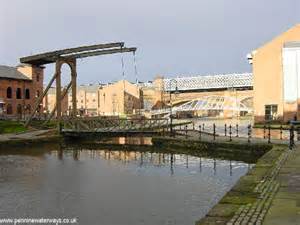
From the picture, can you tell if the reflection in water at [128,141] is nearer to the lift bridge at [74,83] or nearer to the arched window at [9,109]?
the lift bridge at [74,83]

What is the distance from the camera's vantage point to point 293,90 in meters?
42.1

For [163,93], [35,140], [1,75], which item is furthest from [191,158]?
[163,93]

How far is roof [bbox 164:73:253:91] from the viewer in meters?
126

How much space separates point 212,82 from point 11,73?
251ft

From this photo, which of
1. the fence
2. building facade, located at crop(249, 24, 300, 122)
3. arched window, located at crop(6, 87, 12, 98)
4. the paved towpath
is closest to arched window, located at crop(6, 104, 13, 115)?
arched window, located at crop(6, 87, 12, 98)

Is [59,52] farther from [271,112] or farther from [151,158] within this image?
[271,112]

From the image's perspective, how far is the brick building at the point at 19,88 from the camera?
6219 cm

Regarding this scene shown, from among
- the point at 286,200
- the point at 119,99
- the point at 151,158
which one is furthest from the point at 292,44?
the point at 119,99

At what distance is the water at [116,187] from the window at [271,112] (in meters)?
24.6

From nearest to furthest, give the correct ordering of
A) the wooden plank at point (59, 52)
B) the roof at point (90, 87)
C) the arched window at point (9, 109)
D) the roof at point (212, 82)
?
the wooden plank at point (59, 52)
the arched window at point (9, 109)
the roof at point (90, 87)
the roof at point (212, 82)

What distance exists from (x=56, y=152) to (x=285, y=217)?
1966cm

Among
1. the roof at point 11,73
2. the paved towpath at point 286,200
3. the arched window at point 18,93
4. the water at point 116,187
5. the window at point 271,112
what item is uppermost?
the roof at point 11,73

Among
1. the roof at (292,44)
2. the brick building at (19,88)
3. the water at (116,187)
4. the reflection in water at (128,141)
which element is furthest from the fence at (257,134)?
the brick building at (19,88)

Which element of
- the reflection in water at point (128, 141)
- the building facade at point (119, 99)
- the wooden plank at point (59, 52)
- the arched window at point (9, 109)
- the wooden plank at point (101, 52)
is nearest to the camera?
the wooden plank at point (59, 52)
